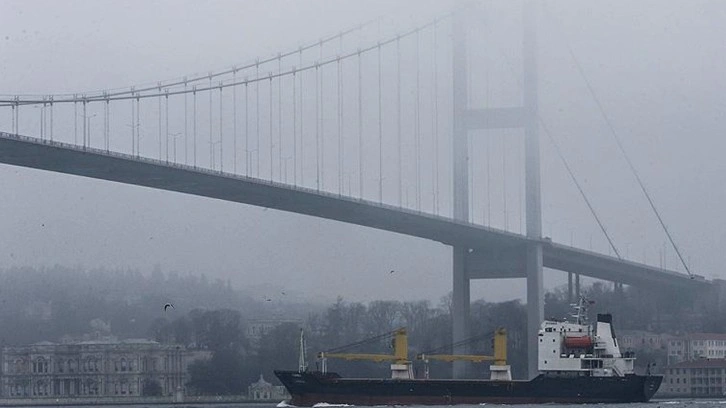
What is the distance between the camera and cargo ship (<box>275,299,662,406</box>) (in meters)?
57.6

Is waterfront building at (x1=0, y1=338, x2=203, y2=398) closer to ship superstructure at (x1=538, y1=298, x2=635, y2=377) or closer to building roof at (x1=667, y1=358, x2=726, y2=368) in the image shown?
ship superstructure at (x1=538, y1=298, x2=635, y2=377)

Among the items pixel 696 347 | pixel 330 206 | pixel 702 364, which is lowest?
pixel 702 364

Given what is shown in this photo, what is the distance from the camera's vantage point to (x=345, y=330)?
2776 inches

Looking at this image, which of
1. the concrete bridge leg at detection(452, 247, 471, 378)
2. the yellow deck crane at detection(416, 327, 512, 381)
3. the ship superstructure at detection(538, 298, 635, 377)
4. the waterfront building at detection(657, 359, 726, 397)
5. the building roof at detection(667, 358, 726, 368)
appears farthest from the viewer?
the building roof at detection(667, 358, 726, 368)

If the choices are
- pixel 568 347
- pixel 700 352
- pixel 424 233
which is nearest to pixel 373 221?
pixel 424 233

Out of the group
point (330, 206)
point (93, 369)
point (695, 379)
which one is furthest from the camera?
point (695, 379)

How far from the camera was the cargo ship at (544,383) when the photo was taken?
5762cm

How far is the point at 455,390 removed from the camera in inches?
2311

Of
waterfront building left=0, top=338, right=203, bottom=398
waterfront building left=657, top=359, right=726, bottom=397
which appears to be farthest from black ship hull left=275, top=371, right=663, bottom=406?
waterfront building left=657, top=359, right=726, bottom=397

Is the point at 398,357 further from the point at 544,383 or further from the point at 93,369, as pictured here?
the point at 93,369

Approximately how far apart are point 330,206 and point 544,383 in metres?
6.90

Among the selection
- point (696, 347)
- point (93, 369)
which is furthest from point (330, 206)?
point (696, 347)

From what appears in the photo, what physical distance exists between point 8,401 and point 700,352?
23472 mm

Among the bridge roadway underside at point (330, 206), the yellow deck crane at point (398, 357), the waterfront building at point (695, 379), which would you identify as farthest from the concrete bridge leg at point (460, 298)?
the waterfront building at point (695, 379)
